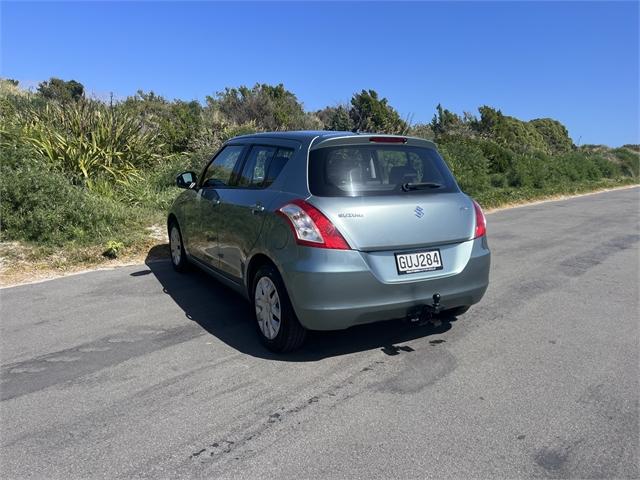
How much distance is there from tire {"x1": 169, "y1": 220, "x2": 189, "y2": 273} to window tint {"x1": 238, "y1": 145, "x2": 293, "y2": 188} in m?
1.95

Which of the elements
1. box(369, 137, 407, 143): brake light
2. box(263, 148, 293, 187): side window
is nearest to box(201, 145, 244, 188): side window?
box(263, 148, 293, 187): side window

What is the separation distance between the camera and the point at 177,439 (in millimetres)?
3084

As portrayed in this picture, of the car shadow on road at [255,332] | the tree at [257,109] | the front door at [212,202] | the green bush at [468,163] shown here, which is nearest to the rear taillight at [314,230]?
the car shadow on road at [255,332]

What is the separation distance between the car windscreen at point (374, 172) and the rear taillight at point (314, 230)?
0.59 ft

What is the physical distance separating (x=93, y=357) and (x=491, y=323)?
3.47 meters

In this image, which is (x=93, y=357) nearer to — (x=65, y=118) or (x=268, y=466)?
(x=268, y=466)

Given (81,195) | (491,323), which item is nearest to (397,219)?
(491,323)

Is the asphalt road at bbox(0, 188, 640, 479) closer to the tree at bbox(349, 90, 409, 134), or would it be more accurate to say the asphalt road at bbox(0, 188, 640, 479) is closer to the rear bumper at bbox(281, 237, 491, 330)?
the rear bumper at bbox(281, 237, 491, 330)

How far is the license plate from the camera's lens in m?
3.99

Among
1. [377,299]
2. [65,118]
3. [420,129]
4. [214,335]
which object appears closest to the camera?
[377,299]

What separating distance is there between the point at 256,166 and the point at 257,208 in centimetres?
61

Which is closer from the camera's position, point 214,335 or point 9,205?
point 214,335

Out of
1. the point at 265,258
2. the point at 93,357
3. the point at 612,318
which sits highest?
the point at 265,258

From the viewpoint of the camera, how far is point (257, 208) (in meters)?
4.44
